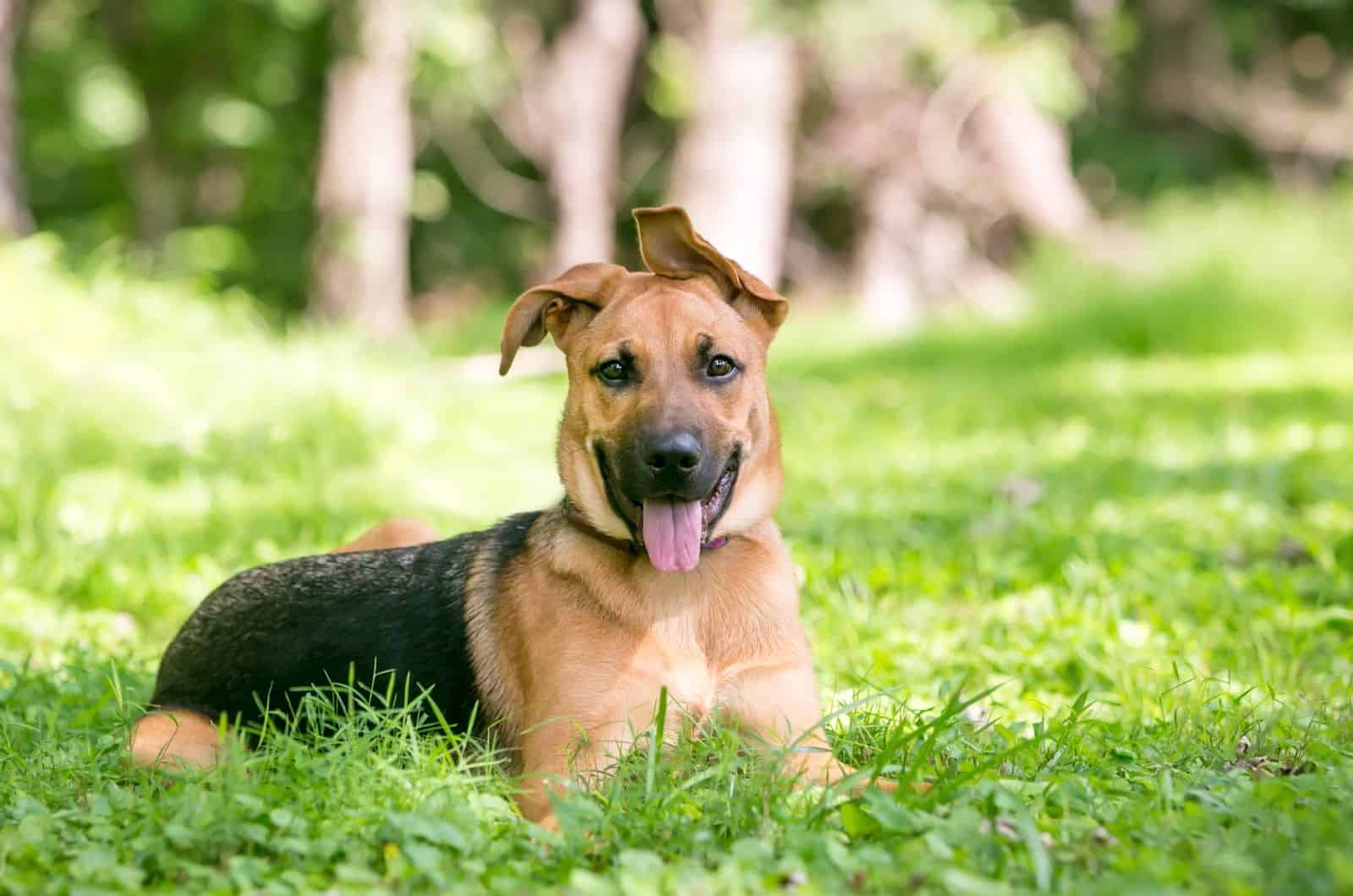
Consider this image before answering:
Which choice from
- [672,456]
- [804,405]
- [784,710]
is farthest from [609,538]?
[804,405]

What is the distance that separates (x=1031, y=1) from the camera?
2727cm

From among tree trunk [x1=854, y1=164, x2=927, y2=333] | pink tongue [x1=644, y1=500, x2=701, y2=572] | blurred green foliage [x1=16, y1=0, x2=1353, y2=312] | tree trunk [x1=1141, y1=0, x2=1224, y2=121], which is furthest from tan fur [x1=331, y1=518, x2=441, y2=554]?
tree trunk [x1=1141, y1=0, x2=1224, y2=121]

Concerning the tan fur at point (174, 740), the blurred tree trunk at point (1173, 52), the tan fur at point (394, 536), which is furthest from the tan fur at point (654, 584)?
the blurred tree trunk at point (1173, 52)

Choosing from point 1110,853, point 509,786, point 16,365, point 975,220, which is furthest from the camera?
point 975,220

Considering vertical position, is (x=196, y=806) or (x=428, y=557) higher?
(x=428, y=557)

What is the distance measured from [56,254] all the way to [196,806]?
1059 centimetres

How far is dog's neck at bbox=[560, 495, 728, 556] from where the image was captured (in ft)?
12.7

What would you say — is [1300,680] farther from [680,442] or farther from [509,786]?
[509,786]

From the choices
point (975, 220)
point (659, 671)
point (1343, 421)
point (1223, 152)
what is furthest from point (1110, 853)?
point (1223, 152)

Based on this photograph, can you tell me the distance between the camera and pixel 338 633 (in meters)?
4.07

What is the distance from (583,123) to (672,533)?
16.9m

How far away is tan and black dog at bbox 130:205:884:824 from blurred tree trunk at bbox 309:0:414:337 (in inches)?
443

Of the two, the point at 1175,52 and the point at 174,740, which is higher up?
the point at 1175,52

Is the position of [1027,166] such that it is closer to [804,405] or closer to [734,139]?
[734,139]
